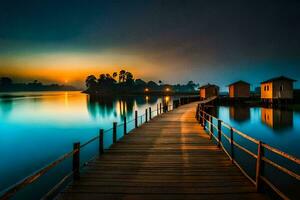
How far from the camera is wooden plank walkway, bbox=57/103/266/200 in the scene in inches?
183

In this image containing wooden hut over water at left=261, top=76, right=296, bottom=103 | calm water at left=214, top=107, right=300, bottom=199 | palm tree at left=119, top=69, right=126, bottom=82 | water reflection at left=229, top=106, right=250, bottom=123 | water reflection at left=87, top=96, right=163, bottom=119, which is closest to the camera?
calm water at left=214, top=107, right=300, bottom=199

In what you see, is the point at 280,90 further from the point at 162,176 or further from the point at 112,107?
the point at 162,176

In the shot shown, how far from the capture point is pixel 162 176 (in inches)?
223

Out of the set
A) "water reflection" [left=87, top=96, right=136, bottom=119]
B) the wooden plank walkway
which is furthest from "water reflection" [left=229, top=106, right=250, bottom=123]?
the wooden plank walkway

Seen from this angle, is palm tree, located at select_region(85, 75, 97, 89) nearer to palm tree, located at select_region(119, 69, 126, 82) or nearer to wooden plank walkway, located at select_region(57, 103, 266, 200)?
palm tree, located at select_region(119, 69, 126, 82)

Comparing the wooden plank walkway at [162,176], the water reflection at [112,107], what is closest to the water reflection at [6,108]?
the water reflection at [112,107]

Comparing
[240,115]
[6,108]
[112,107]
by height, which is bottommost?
[240,115]

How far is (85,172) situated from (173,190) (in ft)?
8.80

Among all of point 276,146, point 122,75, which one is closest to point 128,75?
point 122,75

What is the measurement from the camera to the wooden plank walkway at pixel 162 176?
465cm

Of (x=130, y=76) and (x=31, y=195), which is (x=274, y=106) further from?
(x=130, y=76)

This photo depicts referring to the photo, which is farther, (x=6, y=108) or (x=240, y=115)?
(x=6, y=108)

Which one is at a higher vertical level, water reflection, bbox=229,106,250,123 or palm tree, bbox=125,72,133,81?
palm tree, bbox=125,72,133,81

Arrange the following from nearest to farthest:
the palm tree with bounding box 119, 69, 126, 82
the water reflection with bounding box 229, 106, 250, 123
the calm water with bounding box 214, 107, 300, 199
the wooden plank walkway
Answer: the wooden plank walkway < the calm water with bounding box 214, 107, 300, 199 < the water reflection with bounding box 229, 106, 250, 123 < the palm tree with bounding box 119, 69, 126, 82
